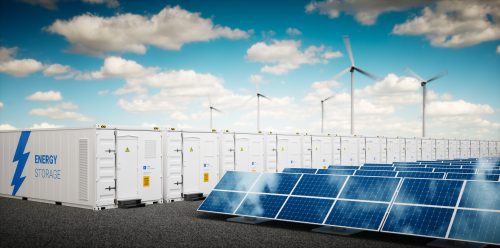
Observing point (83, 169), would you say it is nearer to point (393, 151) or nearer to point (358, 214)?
point (358, 214)

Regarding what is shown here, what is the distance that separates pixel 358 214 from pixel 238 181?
4.88 meters

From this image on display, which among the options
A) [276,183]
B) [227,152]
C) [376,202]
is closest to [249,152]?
[227,152]

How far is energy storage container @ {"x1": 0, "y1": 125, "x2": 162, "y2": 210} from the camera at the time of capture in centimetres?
1742

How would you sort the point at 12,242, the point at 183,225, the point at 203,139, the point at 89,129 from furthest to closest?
the point at 203,139, the point at 89,129, the point at 183,225, the point at 12,242

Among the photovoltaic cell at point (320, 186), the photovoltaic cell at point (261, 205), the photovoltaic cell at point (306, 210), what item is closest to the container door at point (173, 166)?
the photovoltaic cell at point (261, 205)

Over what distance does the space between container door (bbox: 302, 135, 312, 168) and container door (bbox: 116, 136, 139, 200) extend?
1162cm

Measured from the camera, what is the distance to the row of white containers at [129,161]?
57.9 feet

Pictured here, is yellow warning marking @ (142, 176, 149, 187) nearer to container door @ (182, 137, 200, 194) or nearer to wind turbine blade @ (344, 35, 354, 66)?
container door @ (182, 137, 200, 194)

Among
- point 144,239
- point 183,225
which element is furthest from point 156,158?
point 144,239

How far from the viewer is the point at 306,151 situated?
27094mm

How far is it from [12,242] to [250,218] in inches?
264

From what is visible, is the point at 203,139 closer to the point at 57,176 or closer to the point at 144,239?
the point at 57,176

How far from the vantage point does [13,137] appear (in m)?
22.8

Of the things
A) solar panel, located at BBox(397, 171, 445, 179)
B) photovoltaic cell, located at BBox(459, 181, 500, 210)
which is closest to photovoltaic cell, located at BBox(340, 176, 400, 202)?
photovoltaic cell, located at BBox(459, 181, 500, 210)
